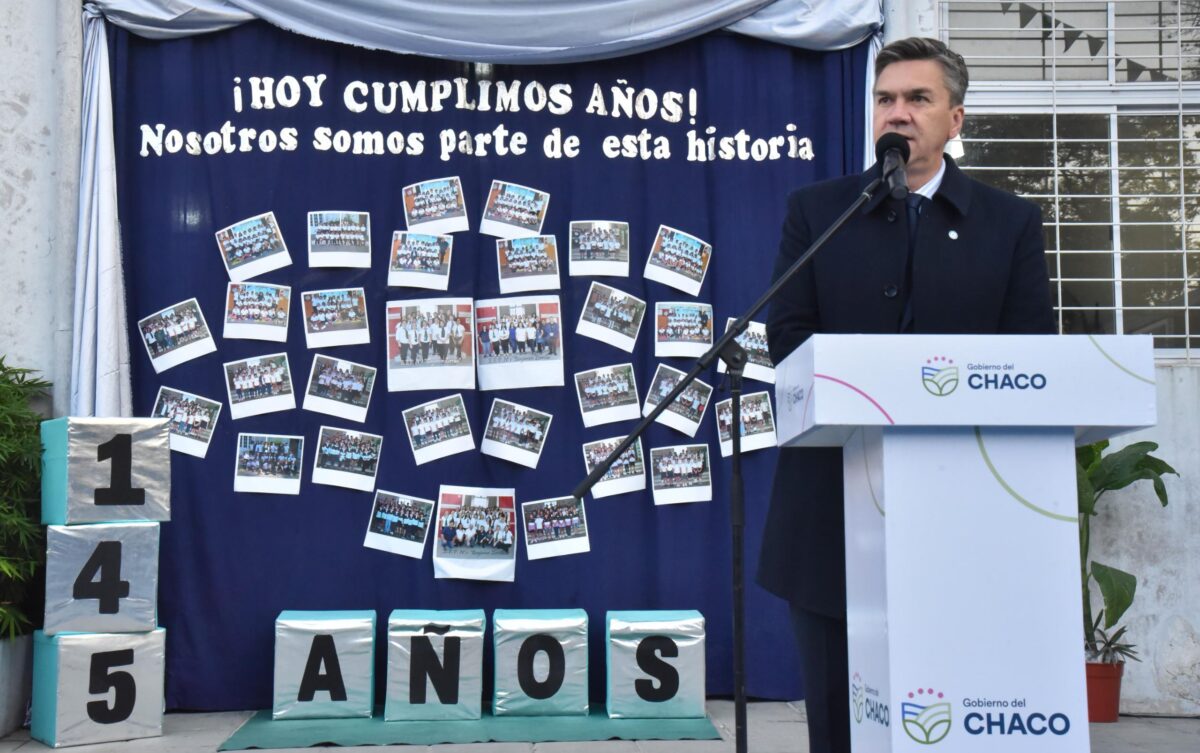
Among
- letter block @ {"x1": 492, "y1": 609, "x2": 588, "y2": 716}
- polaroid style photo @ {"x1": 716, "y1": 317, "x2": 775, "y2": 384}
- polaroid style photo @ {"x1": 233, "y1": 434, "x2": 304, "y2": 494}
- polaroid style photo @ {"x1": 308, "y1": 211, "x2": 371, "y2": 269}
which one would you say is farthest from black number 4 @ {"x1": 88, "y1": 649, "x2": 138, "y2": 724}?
polaroid style photo @ {"x1": 716, "y1": 317, "x2": 775, "y2": 384}

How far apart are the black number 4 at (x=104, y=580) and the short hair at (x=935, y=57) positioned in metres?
2.92

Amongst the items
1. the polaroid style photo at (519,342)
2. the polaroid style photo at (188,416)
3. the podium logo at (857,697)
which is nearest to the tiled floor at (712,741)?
the polaroid style photo at (188,416)

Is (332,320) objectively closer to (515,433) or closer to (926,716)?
(515,433)

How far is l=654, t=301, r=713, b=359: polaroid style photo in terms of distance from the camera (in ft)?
14.7

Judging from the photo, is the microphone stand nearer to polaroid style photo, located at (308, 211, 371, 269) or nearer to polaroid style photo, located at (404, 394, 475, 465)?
polaroid style photo, located at (404, 394, 475, 465)

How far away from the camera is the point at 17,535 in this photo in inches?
157

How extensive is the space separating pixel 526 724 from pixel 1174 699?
2.37 metres

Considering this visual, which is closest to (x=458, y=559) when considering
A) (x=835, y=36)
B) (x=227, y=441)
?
(x=227, y=441)

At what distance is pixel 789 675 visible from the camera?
4.39m

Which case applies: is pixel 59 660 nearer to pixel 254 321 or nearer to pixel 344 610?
pixel 344 610

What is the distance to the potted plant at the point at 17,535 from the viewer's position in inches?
154

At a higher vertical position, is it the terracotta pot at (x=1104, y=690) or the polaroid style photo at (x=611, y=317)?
the polaroid style photo at (x=611, y=317)

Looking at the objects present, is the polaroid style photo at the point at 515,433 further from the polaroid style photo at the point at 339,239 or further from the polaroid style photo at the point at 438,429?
the polaroid style photo at the point at 339,239

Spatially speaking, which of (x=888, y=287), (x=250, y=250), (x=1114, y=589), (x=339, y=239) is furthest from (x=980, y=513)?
(x=250, y=250)
